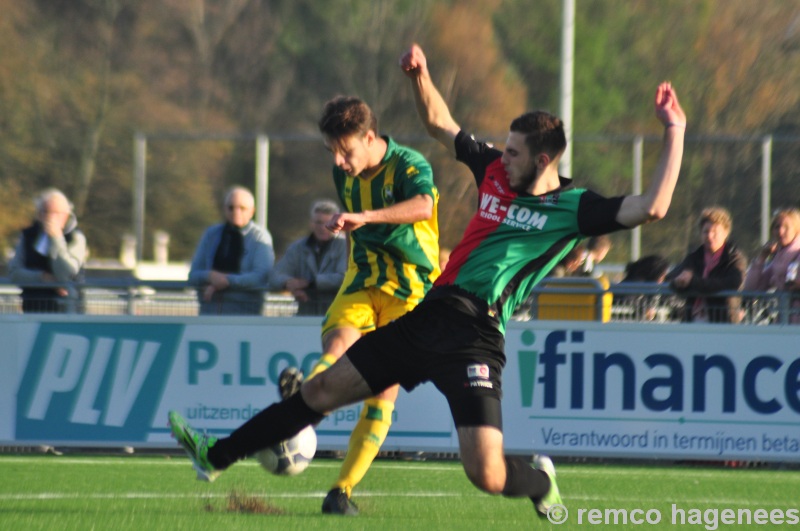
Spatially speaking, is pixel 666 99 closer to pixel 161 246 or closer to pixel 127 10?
pixel 161 246

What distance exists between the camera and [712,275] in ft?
36.6

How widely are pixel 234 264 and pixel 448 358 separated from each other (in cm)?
509

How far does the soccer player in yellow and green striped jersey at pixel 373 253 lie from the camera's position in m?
7.53

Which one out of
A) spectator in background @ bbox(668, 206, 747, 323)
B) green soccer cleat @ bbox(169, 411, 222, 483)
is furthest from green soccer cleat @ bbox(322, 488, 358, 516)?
spectator in background @ bbox(668, 206, 747, 323)

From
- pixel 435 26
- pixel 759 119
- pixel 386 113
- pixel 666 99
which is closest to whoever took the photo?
pixel 666 99

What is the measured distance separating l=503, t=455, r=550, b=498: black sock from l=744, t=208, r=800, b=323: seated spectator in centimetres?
474

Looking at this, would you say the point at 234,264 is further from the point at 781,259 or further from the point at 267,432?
the point at 267,432

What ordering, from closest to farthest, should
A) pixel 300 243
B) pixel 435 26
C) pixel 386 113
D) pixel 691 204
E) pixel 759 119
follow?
pixel 300 243 → pixel 691 204 → pixel 759 119 → pixel 386 113 → pixel 435 26

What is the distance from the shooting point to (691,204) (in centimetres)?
2647

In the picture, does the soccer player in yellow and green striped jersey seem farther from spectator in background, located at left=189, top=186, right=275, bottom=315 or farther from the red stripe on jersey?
spectator in background, located at left=189, top=186, right=275, bottom=315

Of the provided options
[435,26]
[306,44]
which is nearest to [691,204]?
[435,26]

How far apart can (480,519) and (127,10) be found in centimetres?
4635

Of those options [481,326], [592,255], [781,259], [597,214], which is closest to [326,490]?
[481,326]

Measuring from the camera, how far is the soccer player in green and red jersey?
21.4 ft
